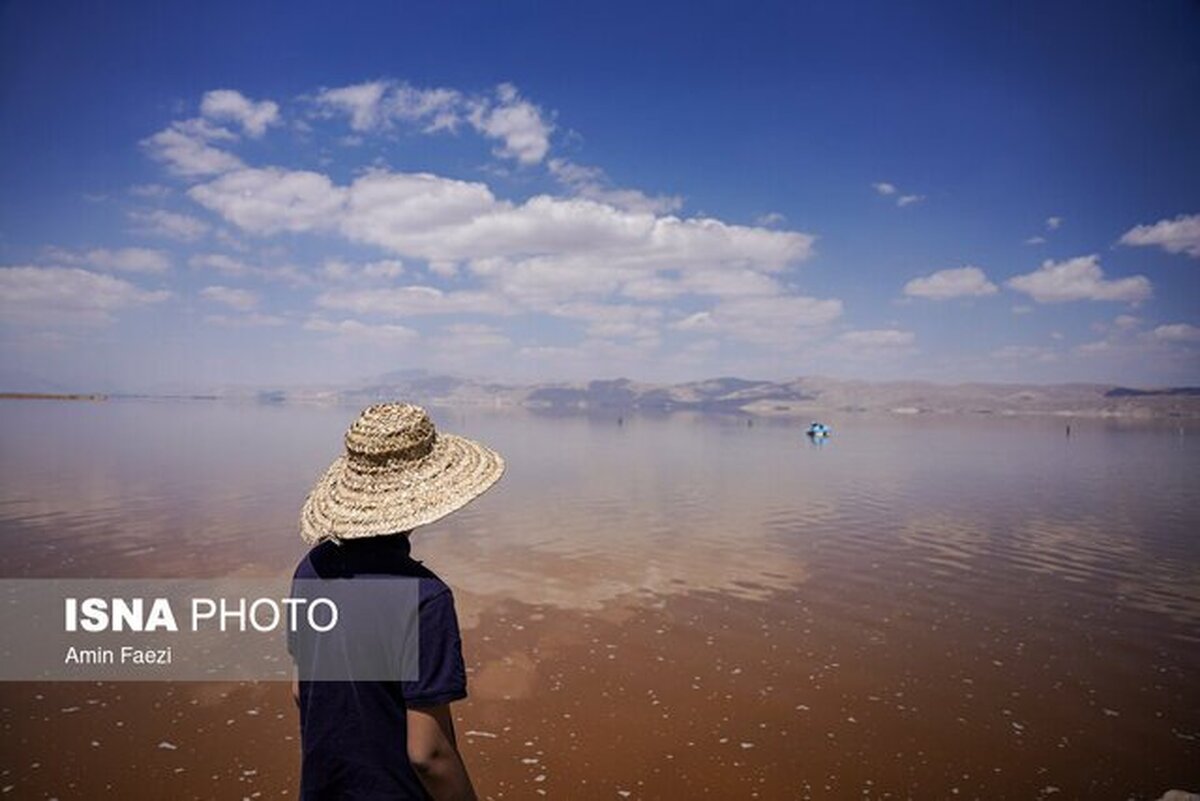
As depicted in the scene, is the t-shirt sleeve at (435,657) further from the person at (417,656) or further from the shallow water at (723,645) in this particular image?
the shallow water at (723,645)

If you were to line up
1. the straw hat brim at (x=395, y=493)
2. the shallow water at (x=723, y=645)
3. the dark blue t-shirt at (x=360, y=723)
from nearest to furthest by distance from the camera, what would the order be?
1. the dark blue t-shirt at (x=360, y=723)
2. the straw hat brim at (x=395, y=493)
3. the shallow water at (x=723, y=645)

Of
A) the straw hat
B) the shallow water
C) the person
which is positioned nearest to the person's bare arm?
the person

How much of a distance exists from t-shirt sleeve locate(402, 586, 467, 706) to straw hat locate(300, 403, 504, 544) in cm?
42

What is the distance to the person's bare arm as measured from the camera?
2787mm

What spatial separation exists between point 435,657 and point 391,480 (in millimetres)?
917

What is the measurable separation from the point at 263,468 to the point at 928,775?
34.2 metres

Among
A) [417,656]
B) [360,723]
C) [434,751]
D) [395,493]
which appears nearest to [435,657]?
[417,656]

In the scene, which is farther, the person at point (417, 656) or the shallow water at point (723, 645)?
the shallow water at point (723, 645)

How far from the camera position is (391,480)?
3.28 meters

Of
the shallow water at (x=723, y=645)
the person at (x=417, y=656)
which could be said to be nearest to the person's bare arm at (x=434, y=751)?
the person at (x=417, y=656)

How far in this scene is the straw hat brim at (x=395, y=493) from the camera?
9.98 feet

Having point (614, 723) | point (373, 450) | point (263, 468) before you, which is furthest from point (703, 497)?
point (373, 450)

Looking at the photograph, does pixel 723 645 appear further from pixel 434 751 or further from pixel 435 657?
pixel 435 657

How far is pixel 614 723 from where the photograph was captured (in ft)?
29.8
